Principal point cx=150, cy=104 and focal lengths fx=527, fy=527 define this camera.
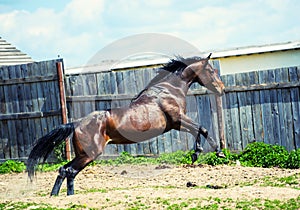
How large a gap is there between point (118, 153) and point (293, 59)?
352 inches

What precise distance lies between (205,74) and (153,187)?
2.40 metres

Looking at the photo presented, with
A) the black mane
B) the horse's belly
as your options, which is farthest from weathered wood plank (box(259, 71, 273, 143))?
the horse's belly

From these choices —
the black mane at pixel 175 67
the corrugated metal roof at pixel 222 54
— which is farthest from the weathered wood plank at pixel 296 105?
the corrugated metal roof at pixel 222 54

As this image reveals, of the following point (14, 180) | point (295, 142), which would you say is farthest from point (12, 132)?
point (295, 142)

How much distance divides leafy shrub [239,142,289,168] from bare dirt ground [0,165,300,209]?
54 cm

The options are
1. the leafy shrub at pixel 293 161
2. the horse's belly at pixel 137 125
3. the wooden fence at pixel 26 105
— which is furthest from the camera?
the wooden fence at pixel 26 105

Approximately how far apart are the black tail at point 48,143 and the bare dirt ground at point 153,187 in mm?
613

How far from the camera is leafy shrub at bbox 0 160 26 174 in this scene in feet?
44.0

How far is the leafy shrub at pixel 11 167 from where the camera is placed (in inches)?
527

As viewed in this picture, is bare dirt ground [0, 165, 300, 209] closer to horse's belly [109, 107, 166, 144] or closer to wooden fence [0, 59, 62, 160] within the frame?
horse's belly [109, 107, 166, 144]

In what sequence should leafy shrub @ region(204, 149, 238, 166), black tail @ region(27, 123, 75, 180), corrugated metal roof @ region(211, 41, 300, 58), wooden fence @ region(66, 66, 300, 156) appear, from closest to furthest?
1. black tail @ region(27, 123, 75, 180)
2. leafy shrub @ region(204, 149, 238, 166)
3. wooden fence @ region(66, 66, 300, 156)
4. corrugated metal roof @ region(211, 41, 300, 58)

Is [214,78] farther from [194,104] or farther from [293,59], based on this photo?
[293,59]

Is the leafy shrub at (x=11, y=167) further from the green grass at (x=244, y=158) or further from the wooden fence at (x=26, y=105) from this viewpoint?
the green grass at (x=244, y=158)

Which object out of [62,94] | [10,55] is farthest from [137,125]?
[10,55]
